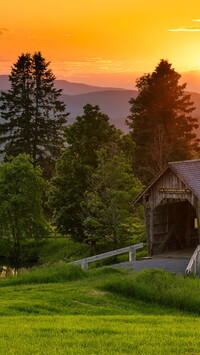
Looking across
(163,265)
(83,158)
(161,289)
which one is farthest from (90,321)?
(83,158)

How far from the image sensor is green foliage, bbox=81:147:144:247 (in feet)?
122

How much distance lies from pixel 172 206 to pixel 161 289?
49.9ft

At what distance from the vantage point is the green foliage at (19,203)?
51.2m

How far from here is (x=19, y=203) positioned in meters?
50.8

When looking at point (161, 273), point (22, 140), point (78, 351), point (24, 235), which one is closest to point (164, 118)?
point (22, 140)

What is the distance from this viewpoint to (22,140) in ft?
230

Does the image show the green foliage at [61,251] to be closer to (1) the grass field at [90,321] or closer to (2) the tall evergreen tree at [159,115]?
(2) the tall evergreen tree at [159,115]

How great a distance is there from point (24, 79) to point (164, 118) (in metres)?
20.3

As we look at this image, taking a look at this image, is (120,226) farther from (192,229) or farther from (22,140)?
(22,140)

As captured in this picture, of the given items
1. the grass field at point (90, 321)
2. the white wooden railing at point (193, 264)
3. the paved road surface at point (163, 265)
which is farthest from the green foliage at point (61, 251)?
the grass field at point (90, 321)

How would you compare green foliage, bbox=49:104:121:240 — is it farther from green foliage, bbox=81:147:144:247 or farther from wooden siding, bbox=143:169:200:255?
wooden siding, bbox=143:169:200:255

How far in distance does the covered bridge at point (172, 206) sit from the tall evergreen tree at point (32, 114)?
36868 mm

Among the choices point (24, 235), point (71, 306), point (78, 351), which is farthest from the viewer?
point (24, 235)

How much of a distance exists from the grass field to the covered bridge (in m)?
9.63
